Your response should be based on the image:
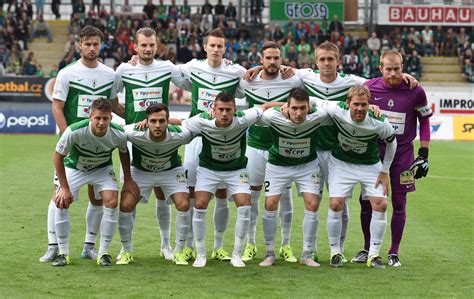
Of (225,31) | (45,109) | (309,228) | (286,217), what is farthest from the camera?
(225,31)

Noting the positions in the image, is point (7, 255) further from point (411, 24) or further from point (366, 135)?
point (411, 24)

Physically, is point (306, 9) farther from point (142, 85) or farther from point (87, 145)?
point (87, 145)

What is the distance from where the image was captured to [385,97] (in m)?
9.49

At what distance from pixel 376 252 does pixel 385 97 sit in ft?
5.25

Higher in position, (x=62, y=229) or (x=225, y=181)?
(x=225, y=181)

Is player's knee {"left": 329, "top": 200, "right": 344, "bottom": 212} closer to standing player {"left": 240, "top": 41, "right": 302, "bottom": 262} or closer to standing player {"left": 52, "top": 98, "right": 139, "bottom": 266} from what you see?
standing player {"left": 240, "top": 41, "right": 302, "bottom": 262}

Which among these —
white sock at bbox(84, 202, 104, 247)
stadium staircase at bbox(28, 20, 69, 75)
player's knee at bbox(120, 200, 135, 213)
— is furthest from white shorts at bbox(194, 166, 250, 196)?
stadium staircase at bbox(28, 20, 69, 75)

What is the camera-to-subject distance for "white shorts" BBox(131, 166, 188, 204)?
934 cm

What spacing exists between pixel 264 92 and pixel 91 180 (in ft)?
6.67

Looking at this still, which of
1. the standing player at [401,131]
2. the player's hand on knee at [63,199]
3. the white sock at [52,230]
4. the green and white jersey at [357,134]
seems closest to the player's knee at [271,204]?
the green and white jersey at [357,134]

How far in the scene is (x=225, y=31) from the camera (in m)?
34.9

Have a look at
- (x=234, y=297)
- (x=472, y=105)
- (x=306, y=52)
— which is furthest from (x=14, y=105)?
(x=234, y=297)

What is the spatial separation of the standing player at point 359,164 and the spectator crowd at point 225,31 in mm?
22728

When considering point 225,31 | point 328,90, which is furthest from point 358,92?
point 225,31
